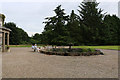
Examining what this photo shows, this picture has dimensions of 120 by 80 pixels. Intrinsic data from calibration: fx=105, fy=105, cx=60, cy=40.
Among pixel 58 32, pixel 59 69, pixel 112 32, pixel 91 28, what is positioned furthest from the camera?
pixel 91 28

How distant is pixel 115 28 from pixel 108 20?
526cm

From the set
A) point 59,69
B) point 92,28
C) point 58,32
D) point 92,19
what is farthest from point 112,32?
point 59,69

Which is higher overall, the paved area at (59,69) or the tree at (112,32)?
the tree at (112,32)

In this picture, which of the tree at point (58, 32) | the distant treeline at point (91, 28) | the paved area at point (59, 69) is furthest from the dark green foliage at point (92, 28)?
the paved area at point (59, 69)

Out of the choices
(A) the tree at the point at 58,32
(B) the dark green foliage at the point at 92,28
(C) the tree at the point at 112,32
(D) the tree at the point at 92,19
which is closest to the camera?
(A) the tree at the point at 58,32

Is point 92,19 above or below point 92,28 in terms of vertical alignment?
above

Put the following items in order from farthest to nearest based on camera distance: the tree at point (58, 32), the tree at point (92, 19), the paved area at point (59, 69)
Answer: the tree at point (92, 19)
the tree at point (58, 32)
the paved area at point (59, 69)

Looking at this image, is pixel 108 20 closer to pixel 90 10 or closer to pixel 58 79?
pixel 90 10

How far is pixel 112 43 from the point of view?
127 ft

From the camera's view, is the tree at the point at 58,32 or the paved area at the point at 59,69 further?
the tree at the point at 58,32

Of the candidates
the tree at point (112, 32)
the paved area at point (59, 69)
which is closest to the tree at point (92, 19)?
the tree at point (112, 32)

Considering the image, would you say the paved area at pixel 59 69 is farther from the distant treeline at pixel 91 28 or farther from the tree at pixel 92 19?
the tree at pixel 92 19

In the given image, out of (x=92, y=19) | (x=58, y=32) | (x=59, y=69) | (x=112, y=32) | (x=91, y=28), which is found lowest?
(x=59, y=69)

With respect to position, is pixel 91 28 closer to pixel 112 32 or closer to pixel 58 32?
pixel 112 32
